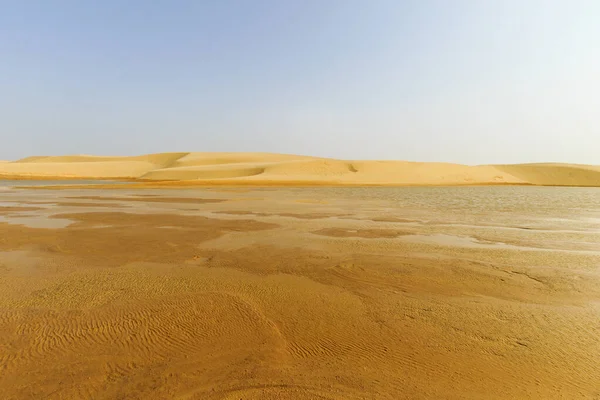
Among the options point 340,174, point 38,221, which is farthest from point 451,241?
point 340,174

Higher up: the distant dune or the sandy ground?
the distant dune

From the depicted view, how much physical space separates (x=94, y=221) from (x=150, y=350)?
1150 cm

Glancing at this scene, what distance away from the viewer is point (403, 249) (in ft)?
28.9

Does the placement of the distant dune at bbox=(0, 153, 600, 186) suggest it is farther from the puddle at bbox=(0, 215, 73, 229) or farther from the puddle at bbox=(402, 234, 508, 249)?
the puddle at bbox=(402, 234, 508, 249)

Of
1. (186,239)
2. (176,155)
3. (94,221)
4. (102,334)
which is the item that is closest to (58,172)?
(176,155)

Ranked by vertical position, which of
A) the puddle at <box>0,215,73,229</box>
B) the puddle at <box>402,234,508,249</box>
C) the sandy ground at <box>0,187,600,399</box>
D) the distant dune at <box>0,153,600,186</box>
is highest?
the distant dune at <box>0,153,600,186</box>

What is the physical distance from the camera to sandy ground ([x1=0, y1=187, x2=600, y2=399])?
3.22m

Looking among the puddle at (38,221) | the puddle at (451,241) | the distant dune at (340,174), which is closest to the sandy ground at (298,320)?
the puddle at (451,241)

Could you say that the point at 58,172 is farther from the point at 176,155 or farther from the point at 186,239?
the point at 186,239

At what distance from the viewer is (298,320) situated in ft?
14.9

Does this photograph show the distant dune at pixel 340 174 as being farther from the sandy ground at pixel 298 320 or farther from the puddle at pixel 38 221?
the sandy ground at pixel 298 320

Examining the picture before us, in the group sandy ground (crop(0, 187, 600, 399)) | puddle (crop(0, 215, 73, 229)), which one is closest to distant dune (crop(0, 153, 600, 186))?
puddle (crop(0, 215, 73, 229))

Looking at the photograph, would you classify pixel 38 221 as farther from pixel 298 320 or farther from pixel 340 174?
pixel 340 174

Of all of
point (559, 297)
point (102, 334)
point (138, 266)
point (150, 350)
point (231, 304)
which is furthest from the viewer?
point (138, 266)
